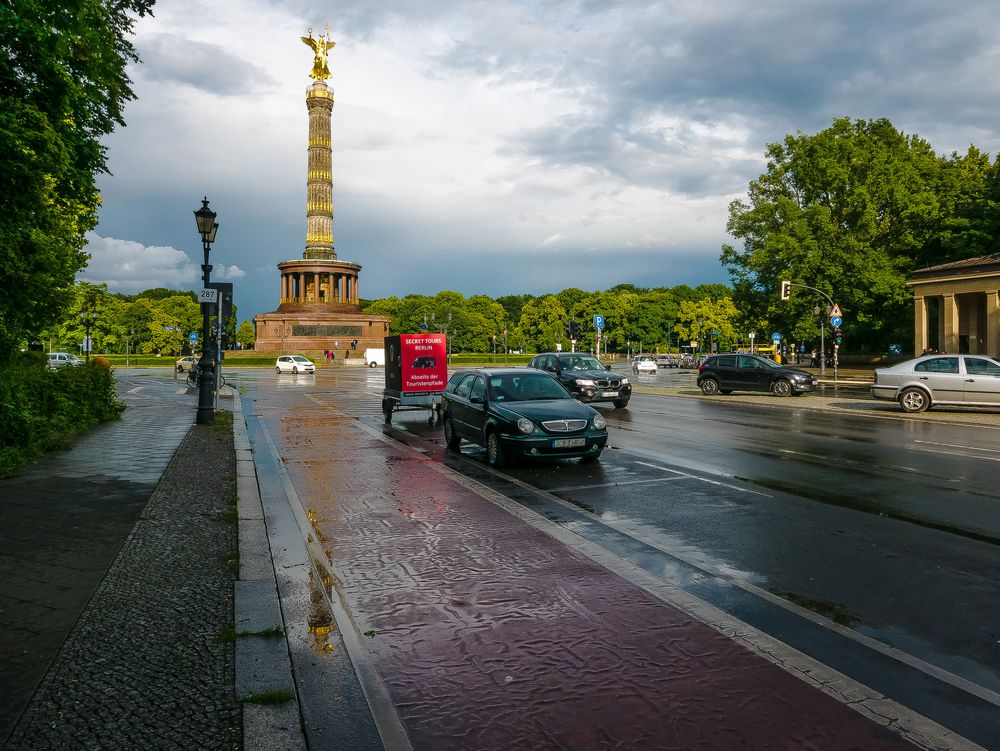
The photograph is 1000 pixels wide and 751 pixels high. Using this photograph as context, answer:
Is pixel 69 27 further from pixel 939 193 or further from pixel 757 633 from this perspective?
pixel 939 193

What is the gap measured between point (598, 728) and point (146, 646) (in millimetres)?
2560

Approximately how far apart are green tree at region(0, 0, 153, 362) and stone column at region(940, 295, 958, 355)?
3888cm

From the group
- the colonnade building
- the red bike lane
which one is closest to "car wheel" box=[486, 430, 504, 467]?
the red bike lane

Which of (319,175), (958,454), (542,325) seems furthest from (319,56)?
(958,454)

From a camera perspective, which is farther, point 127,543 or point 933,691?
point 127,543

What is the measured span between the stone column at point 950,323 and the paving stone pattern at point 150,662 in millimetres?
40961

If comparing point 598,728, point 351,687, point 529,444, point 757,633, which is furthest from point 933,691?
point 529,444

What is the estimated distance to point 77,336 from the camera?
7200 cm

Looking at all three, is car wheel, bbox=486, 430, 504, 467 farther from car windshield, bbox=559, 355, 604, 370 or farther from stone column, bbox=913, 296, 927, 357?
stone column, bbox=913, 296, 927, 357

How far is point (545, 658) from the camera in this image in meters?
4.12

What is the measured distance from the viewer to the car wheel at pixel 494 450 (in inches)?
438

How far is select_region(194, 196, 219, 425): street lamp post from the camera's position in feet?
56.7

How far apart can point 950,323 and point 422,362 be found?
32.3m

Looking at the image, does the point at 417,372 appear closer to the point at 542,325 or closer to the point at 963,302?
the point at 963,302
